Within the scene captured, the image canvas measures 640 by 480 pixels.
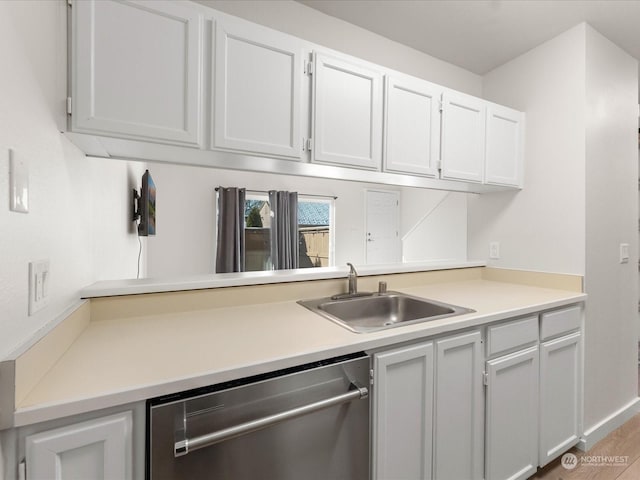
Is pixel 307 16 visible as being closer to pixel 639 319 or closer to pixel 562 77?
pixel 562 77

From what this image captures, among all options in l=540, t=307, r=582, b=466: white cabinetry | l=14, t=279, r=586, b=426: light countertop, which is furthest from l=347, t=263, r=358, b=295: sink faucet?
l=540, t=307, r=582, b=466: white cabinetry

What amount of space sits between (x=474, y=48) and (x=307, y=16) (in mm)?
1202

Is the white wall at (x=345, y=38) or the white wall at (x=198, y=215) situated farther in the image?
the white wall at (x=198, y=215)

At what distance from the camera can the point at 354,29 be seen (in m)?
2.01

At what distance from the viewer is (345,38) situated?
1.98 meters

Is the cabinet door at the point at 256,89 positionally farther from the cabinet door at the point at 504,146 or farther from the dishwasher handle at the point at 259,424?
the cabinet door at the point at 504,146

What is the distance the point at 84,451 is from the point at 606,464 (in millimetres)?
2480

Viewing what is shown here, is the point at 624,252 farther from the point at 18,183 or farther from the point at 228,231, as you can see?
the point at 228,231

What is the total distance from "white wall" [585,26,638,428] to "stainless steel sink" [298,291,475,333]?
108 centimetres

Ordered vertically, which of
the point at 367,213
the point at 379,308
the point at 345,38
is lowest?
the point at 379,308

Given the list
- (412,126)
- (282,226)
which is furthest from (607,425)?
(282,226)

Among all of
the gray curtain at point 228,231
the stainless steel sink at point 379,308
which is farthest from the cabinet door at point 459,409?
the gray curtain at point 228,231

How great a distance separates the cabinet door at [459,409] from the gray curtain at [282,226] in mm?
3434

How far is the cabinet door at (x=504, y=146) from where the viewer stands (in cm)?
203
